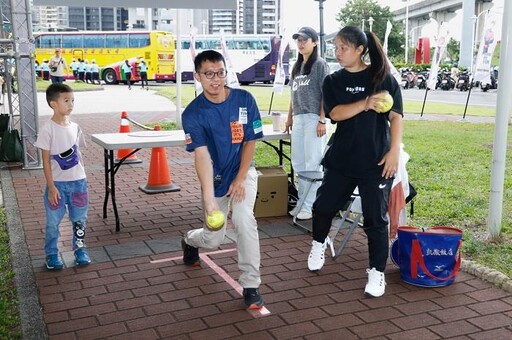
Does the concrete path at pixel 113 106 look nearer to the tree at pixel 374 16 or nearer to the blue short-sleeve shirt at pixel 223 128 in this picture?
the blue short-sleeve shirt at pixel 223 128

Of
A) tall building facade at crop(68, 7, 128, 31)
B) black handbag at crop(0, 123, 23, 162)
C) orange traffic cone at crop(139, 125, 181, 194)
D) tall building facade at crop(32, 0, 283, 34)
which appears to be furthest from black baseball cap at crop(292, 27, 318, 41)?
tall building facade at crop(68, 7, 128, 31)

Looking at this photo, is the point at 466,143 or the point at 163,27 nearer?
the point at 466,143

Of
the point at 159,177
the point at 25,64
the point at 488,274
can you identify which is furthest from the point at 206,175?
the point at 25,64

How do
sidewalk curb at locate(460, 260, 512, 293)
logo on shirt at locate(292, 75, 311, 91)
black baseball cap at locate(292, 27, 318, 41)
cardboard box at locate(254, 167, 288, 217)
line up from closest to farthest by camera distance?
1. sidewalk curb at locate(460, 260, 512, 293)
2. black baseball cap at locate(292, 27, 318, 41)
3. logo on shirt at locate(292, 75, 311, 91)
4. cardboard box at locate(254, 167, 288, 217)

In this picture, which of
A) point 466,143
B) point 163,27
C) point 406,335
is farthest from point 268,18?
point 406,335

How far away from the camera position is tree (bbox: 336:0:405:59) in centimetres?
8325

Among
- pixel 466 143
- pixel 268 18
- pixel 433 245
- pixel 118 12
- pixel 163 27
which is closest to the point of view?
pixel 433 245

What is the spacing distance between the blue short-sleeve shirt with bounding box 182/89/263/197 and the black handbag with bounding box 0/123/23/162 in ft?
21.2

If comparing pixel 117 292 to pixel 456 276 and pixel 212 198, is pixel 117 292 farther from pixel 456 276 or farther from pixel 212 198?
pixel 456 276

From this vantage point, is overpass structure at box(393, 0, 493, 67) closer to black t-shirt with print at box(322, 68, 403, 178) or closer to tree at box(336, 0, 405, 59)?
tree at box(336, 0, 405, 59)

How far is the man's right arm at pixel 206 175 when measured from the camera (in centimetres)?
377

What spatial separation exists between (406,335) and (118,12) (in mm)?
152757

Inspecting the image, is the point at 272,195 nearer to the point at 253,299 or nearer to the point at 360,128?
the point at 360,128

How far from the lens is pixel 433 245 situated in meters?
4.27
